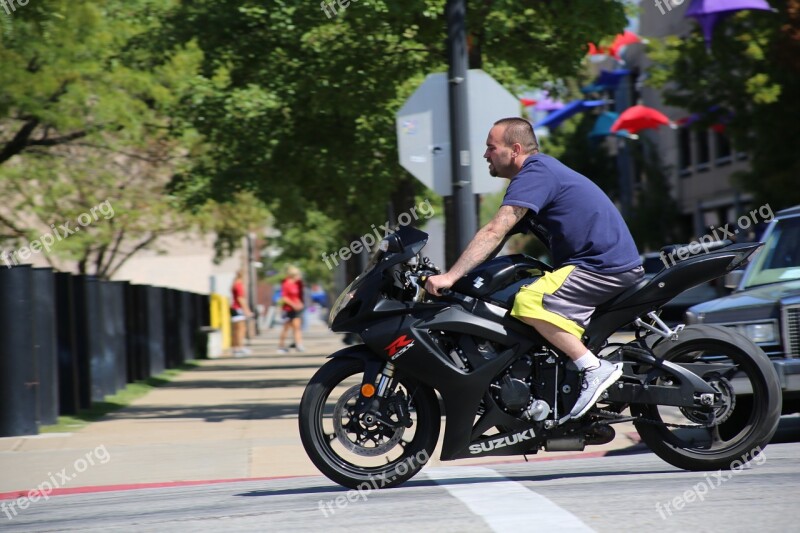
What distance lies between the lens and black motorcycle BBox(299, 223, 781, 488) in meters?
6.77

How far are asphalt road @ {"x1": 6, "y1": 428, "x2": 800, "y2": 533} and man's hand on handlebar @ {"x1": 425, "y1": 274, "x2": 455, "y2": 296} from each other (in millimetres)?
1048

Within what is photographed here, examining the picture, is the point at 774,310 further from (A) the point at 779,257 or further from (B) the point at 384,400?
(B) the point at 384,400

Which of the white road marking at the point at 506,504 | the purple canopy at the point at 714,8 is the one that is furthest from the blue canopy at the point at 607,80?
the white road marking at the point at 506,504

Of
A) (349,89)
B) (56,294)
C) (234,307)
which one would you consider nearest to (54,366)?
(56,294)

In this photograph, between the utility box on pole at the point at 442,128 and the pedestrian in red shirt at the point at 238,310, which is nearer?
the utility box on pole at the point at 442,128

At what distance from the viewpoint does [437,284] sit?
21.8 feet

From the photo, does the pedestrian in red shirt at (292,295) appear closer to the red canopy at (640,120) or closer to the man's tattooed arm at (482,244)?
the red canopy at (640,120)

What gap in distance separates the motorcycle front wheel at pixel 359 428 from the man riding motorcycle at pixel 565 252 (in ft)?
2.06

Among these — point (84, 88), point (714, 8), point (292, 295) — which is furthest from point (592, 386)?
point (292, 295)

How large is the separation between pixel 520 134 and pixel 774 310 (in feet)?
9.38

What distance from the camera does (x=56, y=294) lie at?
13734 millimetres

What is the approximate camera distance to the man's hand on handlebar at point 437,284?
6648 millimetres

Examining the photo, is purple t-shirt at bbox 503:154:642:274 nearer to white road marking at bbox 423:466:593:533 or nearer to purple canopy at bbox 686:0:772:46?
white road marking at bbox 423:466:593:533

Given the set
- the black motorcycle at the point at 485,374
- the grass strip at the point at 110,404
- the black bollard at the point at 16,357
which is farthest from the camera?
the grass strip at the point at 110,404
